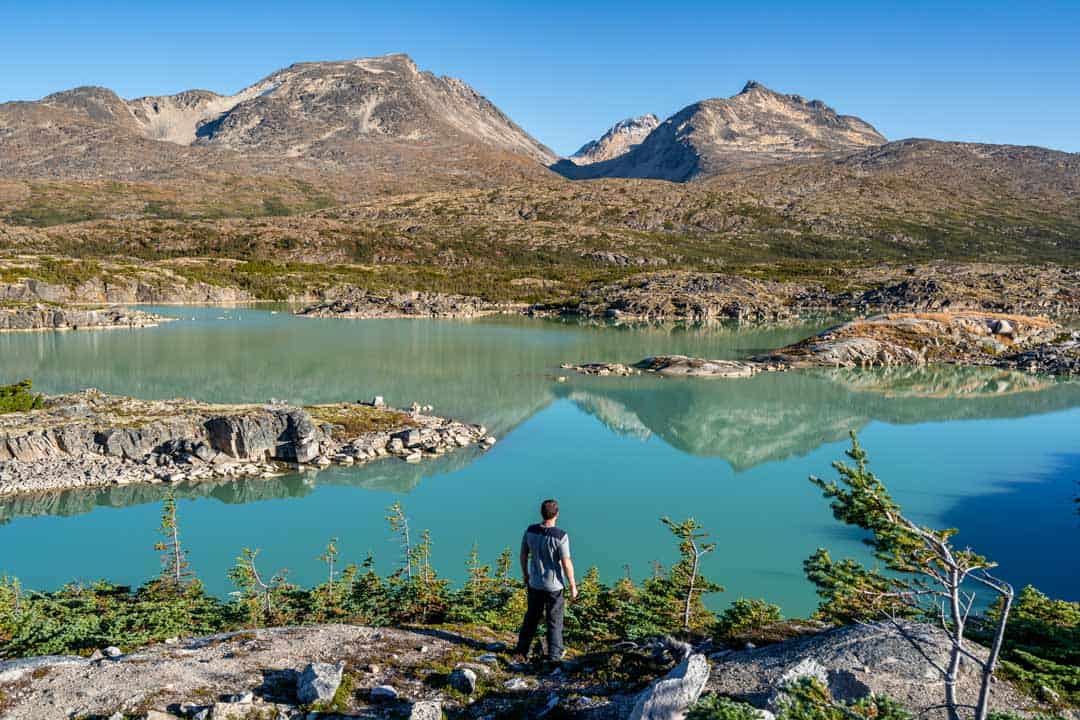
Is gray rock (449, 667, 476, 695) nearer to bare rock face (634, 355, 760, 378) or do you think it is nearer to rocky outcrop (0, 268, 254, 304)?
bare rock face (634, 355, 760, 378)

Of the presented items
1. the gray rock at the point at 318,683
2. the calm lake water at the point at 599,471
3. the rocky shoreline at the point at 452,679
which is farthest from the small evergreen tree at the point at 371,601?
the gray rock at the point at 318,683

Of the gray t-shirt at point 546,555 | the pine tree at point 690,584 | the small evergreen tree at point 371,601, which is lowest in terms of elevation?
the small evergreen tree at point 371,601

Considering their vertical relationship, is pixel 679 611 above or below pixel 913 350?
below

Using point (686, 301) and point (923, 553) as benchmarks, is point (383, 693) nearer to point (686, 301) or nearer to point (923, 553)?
point (923, 553)

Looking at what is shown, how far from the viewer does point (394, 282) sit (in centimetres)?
15225

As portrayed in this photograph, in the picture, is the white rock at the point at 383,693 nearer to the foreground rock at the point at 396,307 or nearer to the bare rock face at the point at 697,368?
the bare rock face at the point at 697,368

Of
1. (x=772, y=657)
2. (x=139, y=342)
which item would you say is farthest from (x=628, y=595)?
(x=139, y=342)

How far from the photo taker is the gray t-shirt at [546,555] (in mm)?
10203

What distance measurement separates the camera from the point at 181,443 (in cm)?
3259

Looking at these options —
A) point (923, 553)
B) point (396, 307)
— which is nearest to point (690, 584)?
point (923, 553)

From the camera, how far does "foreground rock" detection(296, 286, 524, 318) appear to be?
121 m

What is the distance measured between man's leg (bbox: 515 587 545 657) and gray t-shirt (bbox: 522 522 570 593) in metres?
0.20

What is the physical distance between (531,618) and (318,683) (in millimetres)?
3200

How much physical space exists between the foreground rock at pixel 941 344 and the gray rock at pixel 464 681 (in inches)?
2521
